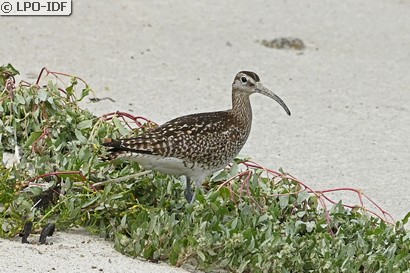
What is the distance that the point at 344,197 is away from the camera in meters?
7.07

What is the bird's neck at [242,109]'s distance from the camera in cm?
641

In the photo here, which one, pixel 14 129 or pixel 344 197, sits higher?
pixel 14 129

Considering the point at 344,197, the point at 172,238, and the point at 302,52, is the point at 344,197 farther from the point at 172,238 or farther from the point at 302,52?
the point at 302,52

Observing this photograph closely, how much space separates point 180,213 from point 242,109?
1.09 metres

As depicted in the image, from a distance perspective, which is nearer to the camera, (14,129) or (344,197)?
(14,129)

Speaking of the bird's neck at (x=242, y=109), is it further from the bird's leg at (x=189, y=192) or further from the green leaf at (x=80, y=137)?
the green leaf at (x=80, y=137)

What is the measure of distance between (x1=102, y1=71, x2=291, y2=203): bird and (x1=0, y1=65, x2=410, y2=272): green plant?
4.8 inches

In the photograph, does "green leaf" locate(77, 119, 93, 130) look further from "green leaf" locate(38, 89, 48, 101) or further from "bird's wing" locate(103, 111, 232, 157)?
"bird's wing" locate(103, 111, 232, 157)

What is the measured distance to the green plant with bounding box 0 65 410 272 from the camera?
17.2 ft

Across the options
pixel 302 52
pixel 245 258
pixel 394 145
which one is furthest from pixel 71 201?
pixel 302 52

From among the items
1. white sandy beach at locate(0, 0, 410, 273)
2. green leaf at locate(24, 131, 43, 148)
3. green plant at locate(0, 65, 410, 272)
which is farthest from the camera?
white sandy beach at locate(0, 0, 410, 273)

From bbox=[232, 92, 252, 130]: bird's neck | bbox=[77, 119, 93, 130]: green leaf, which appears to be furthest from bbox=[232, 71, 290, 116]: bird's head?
bbox=[77, 119, 93, 130]: green leaf

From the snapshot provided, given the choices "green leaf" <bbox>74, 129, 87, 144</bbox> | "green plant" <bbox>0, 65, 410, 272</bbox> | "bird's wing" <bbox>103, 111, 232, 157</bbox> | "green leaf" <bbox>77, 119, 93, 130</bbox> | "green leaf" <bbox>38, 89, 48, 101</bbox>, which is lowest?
"green plant" <bbox>0, 65, 410, 272</bbox>

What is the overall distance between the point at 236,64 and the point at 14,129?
3938 millimetres
